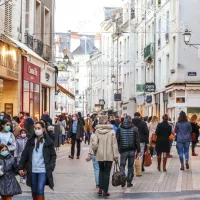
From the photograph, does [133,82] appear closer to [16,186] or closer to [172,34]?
[172,34]

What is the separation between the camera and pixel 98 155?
13516 mm

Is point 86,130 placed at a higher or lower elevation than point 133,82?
lower

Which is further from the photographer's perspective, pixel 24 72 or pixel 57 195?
pixel 24 72

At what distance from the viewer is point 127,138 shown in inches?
598

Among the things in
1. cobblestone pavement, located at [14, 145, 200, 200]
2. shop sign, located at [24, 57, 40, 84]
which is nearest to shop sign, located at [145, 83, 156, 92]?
shop sign, located at [24, 57, 40, 84]

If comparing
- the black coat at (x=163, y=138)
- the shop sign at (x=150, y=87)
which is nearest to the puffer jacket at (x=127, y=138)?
the black coat at (x=163, y=138)

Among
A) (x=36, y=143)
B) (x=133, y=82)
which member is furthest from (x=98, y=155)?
(x=133, y=82)

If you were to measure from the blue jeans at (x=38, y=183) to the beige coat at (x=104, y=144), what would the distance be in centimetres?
301

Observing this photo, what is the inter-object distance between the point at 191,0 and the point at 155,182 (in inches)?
1052

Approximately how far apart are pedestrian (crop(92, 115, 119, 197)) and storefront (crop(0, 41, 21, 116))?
12.6 meters

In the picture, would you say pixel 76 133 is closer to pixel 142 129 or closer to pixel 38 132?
pixel 142 129

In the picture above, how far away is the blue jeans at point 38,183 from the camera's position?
1059 cm

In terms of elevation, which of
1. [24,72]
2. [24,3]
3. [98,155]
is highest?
[24,3]

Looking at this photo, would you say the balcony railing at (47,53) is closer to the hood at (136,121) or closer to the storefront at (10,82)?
the storefront at (10,82)
